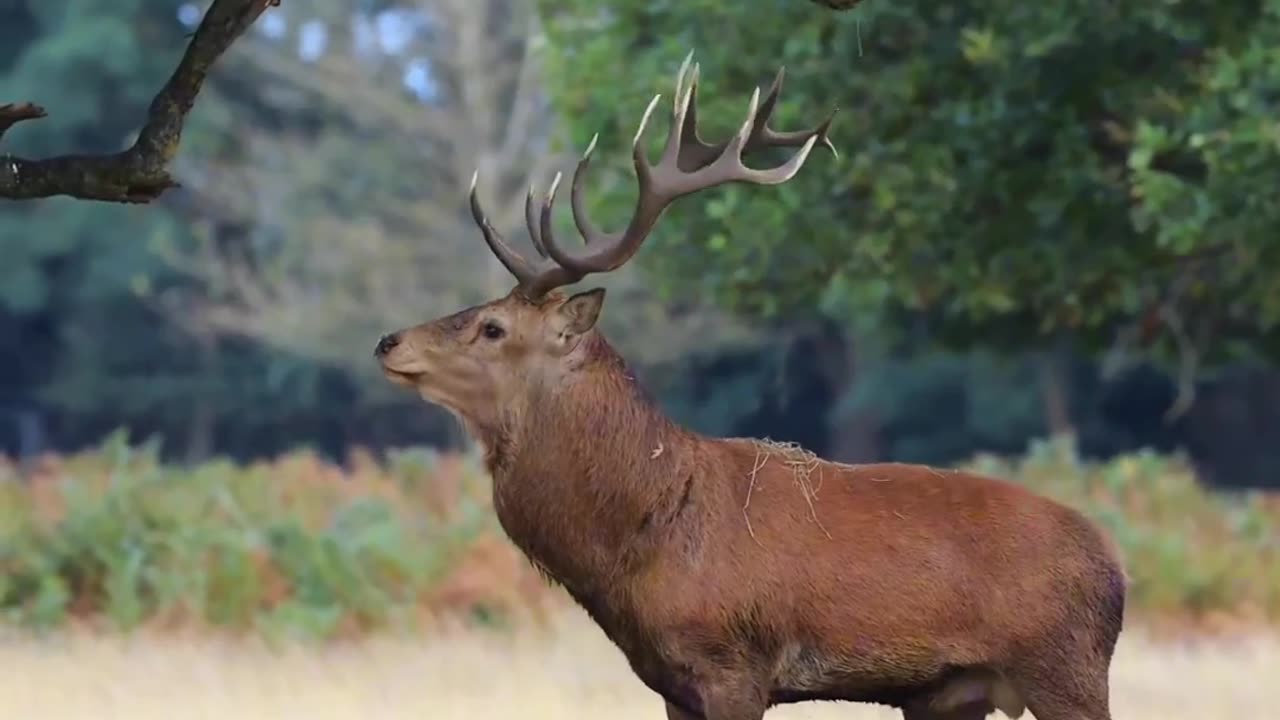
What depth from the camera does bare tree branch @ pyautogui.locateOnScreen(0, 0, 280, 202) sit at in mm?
6574

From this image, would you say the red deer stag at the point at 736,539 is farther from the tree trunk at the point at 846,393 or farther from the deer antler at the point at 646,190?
the tree trunk at the point at 846,393

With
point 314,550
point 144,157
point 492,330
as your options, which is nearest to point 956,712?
point 492,330

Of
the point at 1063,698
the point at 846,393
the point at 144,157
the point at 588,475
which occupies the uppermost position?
the point at 144,157

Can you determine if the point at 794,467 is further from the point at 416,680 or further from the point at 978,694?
the point at 416,680

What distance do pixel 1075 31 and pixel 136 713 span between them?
6.02 meters

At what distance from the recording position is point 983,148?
12430 millimetres

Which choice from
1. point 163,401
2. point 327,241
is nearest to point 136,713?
point 327,241

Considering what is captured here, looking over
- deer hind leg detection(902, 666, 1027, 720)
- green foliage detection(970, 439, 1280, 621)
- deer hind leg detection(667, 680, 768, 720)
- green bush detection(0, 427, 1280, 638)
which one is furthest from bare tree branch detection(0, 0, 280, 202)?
green foliage detection(970, 439, 1280, 621)

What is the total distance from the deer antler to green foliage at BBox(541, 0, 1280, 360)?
16.0 ft

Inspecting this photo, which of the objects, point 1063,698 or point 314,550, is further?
point 314,550

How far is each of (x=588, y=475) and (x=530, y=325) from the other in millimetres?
483

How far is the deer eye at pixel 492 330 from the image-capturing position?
666 cm

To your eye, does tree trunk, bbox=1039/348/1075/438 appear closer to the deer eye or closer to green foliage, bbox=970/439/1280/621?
green foliage, bbox=970/439/1280/621

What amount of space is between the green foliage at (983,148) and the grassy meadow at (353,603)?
2261 millimetres
